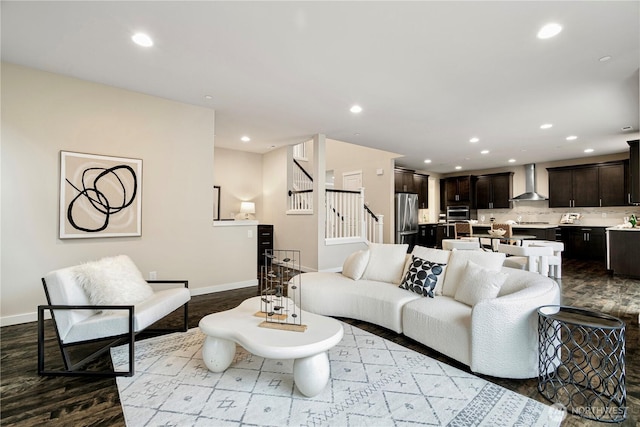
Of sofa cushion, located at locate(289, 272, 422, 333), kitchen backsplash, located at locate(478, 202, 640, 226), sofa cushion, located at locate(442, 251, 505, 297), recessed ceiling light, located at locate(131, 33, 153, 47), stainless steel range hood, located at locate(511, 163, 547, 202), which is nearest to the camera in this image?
recessed ceiling light, located at locate(131, 33, 153, 47)

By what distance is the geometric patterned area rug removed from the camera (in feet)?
5.80

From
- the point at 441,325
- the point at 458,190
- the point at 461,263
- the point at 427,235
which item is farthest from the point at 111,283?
the point at 458,190

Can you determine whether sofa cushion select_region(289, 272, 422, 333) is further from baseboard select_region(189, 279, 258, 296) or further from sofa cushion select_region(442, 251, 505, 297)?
baseboard select_region(189, 279, 258, 296)

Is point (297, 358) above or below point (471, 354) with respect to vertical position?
above

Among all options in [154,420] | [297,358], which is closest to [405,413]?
[297,358]

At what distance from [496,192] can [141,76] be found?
32.5 feet

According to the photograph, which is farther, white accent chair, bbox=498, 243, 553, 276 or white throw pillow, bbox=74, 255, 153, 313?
white accent chair, bbox=498, 243, 553, 276

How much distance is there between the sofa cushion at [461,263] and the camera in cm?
292

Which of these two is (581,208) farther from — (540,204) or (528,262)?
(528,262)

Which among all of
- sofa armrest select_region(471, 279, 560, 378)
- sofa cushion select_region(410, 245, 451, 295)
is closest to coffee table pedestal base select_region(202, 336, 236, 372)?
sofa armrest select_region(471, 279, 560, 378)

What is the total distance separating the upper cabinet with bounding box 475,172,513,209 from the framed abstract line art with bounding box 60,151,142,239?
9.73 meters

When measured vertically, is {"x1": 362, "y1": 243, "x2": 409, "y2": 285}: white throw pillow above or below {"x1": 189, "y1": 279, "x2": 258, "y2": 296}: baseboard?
above

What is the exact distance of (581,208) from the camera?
8391 millimetres

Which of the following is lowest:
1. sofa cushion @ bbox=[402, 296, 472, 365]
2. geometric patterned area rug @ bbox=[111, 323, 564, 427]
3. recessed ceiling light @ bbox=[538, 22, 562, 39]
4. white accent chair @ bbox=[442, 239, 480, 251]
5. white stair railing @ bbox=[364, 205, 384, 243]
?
geometric patterned area rug @ bbox=[111, 323, 564, 427]
